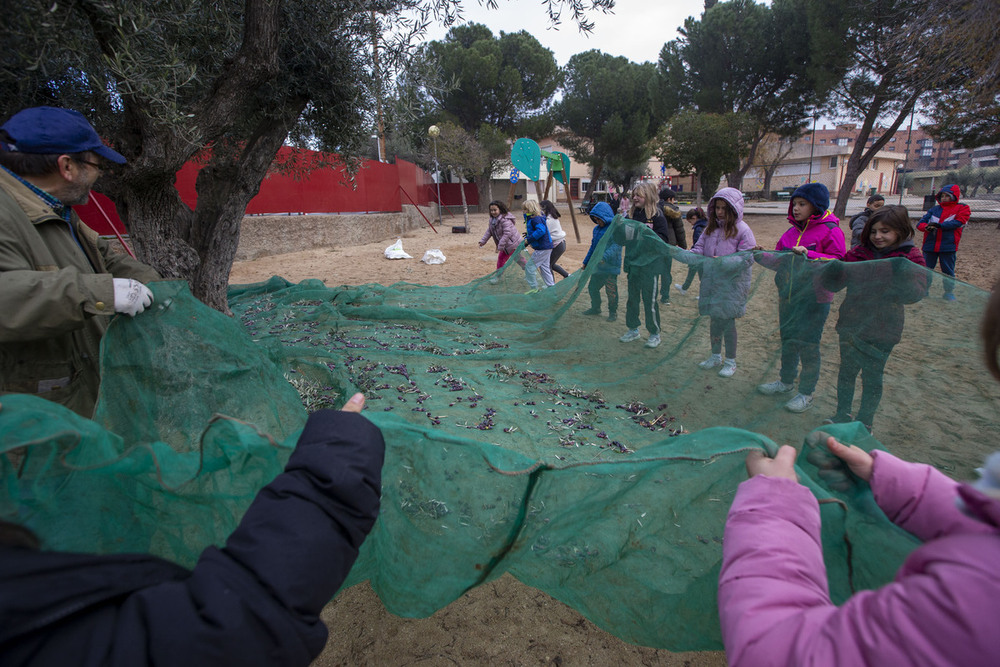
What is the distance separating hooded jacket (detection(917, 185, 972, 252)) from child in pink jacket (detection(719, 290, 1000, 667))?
27.9 feet

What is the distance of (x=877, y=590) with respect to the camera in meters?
0.82

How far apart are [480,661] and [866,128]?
21.6 metres

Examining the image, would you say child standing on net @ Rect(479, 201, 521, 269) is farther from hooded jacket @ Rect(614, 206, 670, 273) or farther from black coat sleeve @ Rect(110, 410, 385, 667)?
black coat sleeve @ Rect(110, 410, 385, 667)

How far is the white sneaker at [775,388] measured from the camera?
3229 millimetres

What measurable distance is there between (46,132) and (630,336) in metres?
3.90

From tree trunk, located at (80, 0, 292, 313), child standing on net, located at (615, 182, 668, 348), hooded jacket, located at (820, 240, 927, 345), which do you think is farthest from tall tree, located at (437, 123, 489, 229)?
hooded jacket, located at (820, 240, 927, 345)

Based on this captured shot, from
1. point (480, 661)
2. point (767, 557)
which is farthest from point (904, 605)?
point (480, 661)

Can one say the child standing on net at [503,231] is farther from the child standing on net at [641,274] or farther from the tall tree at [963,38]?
the tall tree at [963,38]

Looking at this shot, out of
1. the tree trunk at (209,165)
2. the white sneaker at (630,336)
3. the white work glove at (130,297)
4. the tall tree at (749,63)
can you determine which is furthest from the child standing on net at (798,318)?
the tall tree at (749,63)

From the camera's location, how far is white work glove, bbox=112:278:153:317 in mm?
1976

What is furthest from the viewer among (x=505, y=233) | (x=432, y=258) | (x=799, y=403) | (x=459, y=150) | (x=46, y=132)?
(x=459, y=150)

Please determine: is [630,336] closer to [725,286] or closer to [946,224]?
[725,286]

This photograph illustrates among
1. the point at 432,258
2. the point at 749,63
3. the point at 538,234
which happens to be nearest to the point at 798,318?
the point at 538,234

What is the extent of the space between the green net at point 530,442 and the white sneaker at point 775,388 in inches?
A: 1.8
